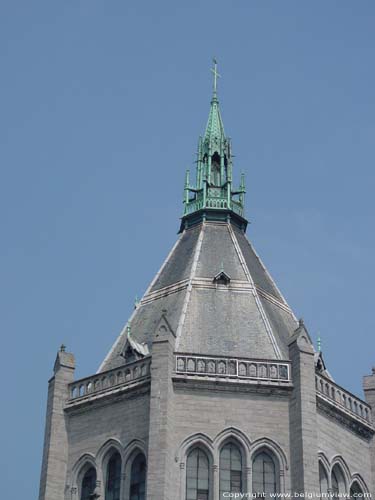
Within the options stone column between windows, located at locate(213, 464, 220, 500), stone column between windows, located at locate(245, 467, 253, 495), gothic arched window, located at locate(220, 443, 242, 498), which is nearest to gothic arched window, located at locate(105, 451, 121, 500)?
stone column between windows, located at locate(213, 464, 220, 500)

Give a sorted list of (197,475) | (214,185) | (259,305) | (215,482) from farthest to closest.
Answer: (214,185)
(259,305)
(197,475)
(215,482)

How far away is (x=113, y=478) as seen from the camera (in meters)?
41.3

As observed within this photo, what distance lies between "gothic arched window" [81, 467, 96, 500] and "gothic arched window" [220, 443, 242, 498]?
4.79 meters

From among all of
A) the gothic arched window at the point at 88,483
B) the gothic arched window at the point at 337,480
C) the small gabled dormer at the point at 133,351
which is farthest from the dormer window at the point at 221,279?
the gothic arched window at the point at 88,483

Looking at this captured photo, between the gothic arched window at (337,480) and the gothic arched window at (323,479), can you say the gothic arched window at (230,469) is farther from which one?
the gothic arched window at (337,480)

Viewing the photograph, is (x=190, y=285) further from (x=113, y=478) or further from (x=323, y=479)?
(x=323, y=479)

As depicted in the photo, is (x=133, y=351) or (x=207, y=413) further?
(x=133, y=351)

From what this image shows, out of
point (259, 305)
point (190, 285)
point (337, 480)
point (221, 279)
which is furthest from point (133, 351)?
point (337, 480)

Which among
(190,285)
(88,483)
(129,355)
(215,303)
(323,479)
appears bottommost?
(88,483)

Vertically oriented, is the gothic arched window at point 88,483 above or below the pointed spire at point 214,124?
below

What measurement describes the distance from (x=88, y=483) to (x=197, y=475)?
172 inches

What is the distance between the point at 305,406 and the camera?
40.7 meters

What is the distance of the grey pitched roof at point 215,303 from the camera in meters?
44.0

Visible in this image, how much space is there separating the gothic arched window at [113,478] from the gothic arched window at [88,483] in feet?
1.94
